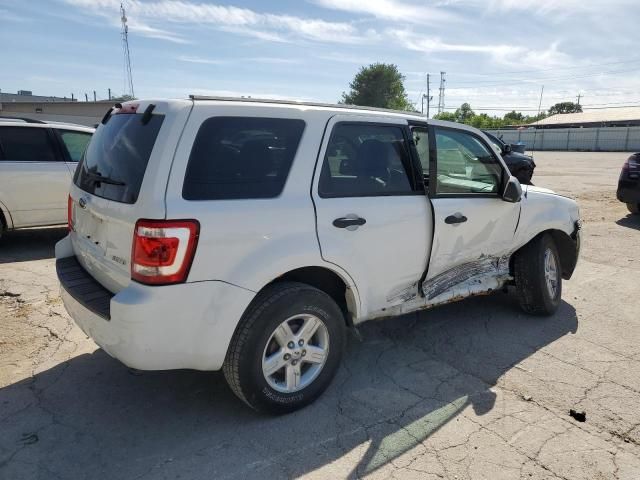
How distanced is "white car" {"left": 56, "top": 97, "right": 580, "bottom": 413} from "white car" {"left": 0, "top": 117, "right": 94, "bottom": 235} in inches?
148

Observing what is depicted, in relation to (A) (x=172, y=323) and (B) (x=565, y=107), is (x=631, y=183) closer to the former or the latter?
(A) (x=172, y=323)

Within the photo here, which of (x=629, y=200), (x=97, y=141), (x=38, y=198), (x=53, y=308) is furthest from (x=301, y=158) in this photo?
(x=629, y=200)

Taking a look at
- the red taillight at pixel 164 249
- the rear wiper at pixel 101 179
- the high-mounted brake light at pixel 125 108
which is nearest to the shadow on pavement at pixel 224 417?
the red taillight at pixel 164 249

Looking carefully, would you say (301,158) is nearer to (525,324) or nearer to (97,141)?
(97,141)

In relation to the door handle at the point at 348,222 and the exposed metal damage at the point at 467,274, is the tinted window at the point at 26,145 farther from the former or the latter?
the exposed metal damage at the point at 467,274

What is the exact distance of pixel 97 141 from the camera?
132 inches

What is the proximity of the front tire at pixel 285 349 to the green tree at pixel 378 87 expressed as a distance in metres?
85.7

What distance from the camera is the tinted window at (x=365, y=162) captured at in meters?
3.15

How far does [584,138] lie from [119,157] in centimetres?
5279

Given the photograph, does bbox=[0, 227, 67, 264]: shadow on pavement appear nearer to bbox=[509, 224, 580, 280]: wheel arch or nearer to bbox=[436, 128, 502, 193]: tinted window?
bbox=[436, 128, 502, 193]: tinted window

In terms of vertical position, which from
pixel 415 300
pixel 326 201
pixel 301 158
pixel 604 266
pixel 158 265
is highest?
Answer: pixel 301 158

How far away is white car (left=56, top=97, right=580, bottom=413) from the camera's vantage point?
2.57 m

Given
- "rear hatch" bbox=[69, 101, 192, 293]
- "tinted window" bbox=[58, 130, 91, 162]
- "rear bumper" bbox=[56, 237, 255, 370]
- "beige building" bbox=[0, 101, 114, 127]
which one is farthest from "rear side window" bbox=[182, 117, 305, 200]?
"beige building" bbox=[0, 101, 114, 127]

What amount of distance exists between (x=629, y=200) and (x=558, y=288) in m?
6.14
